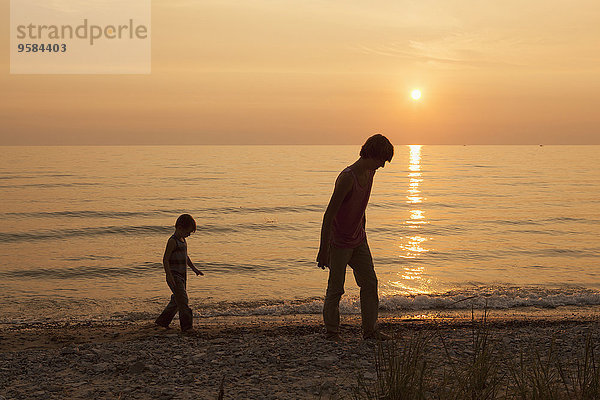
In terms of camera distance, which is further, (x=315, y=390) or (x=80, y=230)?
(x=80, y=230)

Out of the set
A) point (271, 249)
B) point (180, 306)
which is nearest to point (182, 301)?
point (180, 306)

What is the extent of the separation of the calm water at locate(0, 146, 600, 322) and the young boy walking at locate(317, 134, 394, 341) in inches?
179

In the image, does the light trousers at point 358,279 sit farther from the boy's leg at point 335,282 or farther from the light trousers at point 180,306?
the light trousers at point 180,306

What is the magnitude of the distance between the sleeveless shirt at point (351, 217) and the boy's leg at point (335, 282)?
0.38 ft

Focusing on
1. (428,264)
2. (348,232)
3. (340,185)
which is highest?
(340,185)

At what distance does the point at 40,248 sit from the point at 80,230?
13.9 feet

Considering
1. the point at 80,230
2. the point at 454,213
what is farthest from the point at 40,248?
the point at 454,213

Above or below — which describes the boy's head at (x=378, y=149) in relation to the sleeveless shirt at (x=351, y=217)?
above

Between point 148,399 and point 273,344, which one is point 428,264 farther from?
point 148,399

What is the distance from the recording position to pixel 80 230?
80.8 feet

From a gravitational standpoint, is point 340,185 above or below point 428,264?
above

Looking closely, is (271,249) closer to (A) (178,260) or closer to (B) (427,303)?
(B) (427,303)

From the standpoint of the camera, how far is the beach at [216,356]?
5.86m

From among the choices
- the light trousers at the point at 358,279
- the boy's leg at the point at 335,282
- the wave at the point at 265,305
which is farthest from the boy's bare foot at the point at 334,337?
the wave at the point at 265,305
